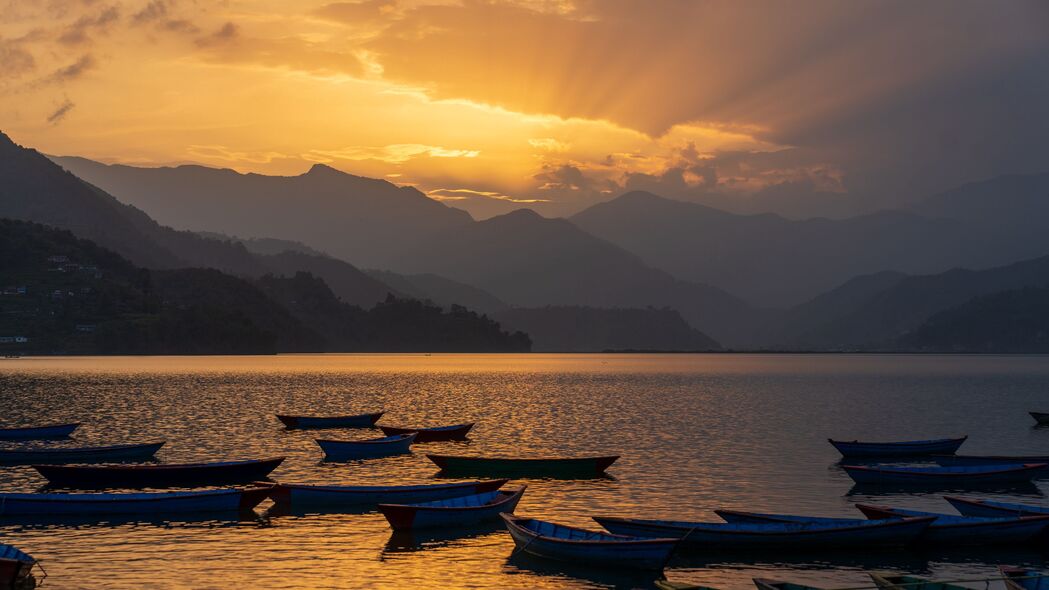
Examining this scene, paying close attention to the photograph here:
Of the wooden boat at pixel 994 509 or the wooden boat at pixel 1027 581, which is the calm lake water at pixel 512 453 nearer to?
the wooden boat at pixel 994 509

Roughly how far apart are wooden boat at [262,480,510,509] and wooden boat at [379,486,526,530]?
271 centimetres

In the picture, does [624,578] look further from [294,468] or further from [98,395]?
[98,395]

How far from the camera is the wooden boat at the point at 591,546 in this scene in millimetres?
36844

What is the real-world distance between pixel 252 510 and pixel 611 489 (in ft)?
68.8

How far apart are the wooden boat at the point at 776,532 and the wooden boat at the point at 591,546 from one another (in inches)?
57.0

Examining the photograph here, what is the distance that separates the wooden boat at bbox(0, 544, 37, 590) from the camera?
33594mm

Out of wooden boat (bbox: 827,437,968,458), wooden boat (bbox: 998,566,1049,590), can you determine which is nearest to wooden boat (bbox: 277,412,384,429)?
wooden boat (bbox: 827,437,968,458)

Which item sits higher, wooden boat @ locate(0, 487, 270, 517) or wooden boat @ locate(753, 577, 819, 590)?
wooden boat @ locate(753, 577, 819, 590)

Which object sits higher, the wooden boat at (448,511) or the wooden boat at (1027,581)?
the wooden boat at (1027,581)

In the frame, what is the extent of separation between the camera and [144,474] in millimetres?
56906

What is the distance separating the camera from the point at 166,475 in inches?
2263

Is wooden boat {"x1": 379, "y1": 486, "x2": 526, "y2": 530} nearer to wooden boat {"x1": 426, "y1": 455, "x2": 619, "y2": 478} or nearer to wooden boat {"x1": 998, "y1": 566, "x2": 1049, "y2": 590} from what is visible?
wooden boat {"x1": 426, "y1": 455, "x2": 619, "y2": 478}

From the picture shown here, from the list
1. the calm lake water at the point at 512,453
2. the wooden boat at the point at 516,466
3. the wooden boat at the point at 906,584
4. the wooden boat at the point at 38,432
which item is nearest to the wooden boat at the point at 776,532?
the calm lake water at the point at 512,453

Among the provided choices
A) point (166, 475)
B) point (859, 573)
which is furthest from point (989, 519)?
point (166, 475)
